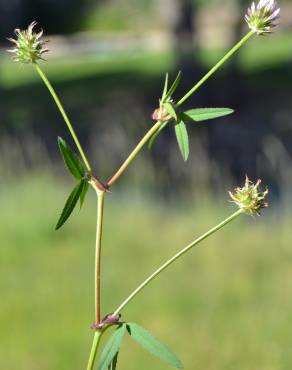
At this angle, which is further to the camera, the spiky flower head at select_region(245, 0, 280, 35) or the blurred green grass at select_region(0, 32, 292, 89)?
the blurred green grass at select_region(0, 32, 292, 89)

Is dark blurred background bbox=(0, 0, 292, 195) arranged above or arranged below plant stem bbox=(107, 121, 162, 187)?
above

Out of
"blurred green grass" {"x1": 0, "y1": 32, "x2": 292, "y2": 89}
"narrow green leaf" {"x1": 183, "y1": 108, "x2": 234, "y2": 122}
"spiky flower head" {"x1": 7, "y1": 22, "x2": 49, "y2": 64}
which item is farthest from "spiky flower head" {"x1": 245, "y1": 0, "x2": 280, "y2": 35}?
"blurred green grass" {"x1": 0, "y1": 32, "x2": 292, "y2": 89}

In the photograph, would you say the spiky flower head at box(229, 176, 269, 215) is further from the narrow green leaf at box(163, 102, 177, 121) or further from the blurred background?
the blurred background

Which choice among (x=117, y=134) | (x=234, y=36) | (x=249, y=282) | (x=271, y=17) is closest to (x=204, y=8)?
(x=234, y=36)

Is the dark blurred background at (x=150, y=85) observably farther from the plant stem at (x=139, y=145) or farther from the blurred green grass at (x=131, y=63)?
the plant stem at (x=139, y=145)

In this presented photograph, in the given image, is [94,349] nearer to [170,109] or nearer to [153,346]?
[153,346]

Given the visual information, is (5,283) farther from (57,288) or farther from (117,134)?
(117,134)
